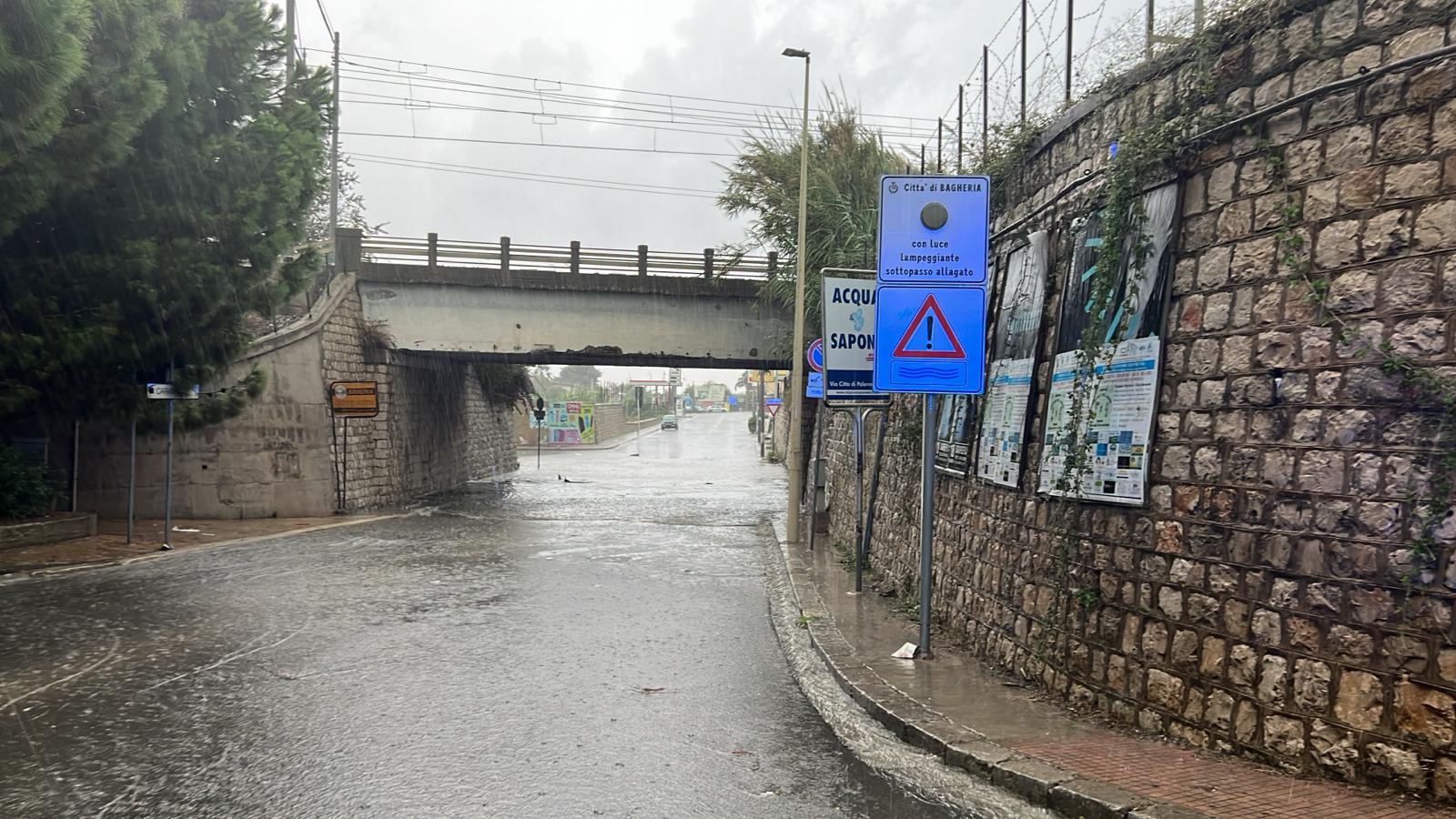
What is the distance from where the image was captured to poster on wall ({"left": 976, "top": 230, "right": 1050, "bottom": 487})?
7.12 meters

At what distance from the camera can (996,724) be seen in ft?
18.4

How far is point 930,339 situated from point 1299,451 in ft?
9.62

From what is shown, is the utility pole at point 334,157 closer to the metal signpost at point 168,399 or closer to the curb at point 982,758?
the metal signpost at point 168,399

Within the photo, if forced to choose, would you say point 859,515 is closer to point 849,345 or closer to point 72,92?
point 849,345

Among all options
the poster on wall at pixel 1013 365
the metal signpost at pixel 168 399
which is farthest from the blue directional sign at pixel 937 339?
the metal signpost at pixel 168 399

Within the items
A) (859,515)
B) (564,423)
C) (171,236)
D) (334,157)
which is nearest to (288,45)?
(171,236)

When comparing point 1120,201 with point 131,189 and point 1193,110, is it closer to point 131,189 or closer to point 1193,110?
point 1193,110

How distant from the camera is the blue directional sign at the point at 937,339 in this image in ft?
23.3

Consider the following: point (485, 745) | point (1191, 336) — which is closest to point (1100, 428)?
point (1191, 336)

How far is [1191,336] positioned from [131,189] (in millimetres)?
13937

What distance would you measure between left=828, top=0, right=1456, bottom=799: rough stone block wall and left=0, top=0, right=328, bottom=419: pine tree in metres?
12.3

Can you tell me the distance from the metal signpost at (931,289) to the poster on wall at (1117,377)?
831 mm

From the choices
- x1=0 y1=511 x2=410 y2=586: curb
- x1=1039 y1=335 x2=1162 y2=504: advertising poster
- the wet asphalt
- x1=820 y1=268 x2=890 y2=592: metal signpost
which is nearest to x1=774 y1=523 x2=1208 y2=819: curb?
the wet asphalt

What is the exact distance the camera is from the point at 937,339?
23.4 ft
